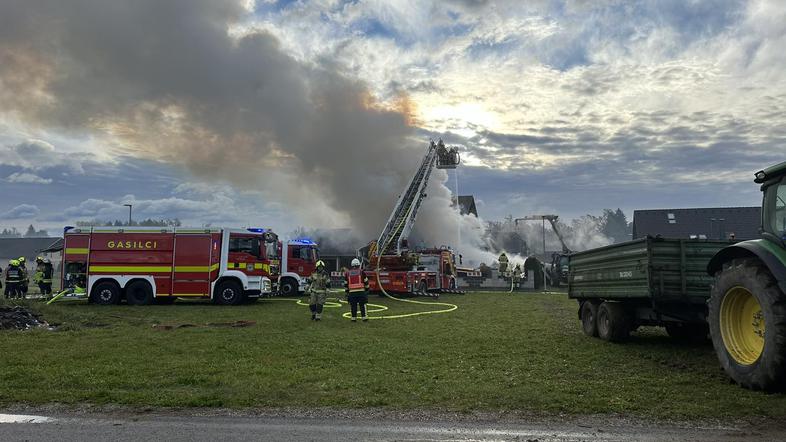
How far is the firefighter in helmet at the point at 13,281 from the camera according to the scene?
1923 centimetres

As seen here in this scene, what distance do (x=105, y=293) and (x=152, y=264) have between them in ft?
6.44

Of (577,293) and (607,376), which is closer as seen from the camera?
(607,376)

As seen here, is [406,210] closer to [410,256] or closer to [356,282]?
[410,256]

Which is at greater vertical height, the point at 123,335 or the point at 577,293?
the point at 577,293

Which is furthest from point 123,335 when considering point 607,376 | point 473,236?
point 473,236

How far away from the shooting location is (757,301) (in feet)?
18.5

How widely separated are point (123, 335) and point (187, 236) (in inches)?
331

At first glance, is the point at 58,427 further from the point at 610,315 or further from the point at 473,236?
the point at 473,236

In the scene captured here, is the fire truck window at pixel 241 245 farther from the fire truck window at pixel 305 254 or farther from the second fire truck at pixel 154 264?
the fire truck window at pixel 305 254

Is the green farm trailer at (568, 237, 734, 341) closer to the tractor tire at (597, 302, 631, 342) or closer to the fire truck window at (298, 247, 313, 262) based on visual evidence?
the tractor tire at (597, 302, 631, 342)

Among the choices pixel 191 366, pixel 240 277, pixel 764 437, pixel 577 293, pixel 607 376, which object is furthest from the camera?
pixel 240 277

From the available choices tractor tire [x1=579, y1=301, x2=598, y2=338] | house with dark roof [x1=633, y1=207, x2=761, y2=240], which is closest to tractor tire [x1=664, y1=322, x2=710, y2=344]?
tractor tire [x1=579, y1=301, x2=598, y2=338]

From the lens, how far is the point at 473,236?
39.2 m

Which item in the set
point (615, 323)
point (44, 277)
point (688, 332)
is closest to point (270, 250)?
point (44, 277)
